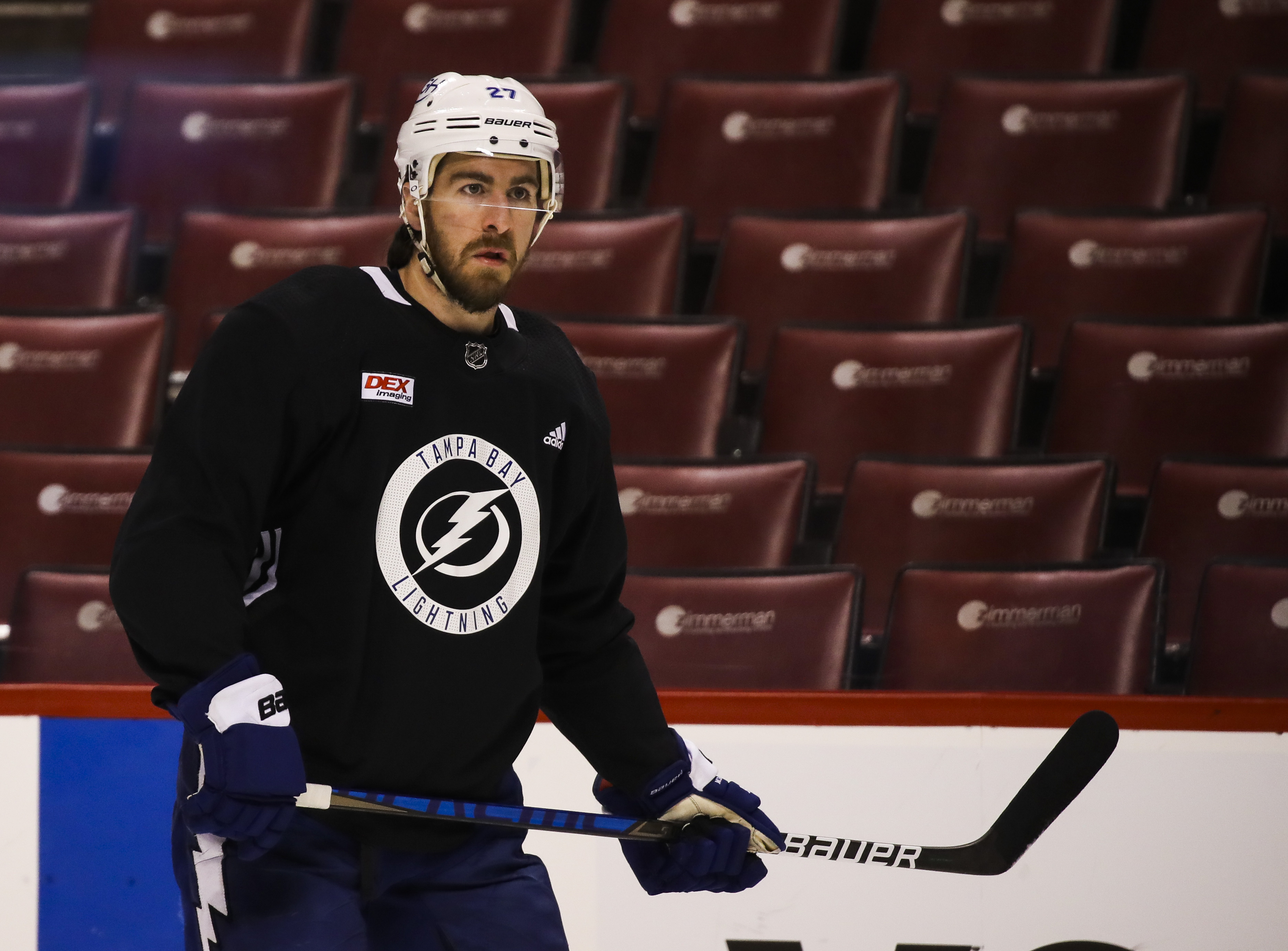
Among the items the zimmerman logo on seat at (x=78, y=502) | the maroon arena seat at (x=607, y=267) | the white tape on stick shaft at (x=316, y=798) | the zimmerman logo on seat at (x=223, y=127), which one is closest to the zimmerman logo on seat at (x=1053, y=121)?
the maroon arena seat at (x=607, y=267)

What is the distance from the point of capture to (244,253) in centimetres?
407

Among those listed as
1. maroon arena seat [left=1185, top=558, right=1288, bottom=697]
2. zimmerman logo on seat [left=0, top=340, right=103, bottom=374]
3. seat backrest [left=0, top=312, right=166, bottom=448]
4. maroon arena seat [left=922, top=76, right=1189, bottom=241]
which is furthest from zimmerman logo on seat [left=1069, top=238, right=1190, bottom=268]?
zimmerman logo on seat [left=0, top=340, right=103, bottom=374]

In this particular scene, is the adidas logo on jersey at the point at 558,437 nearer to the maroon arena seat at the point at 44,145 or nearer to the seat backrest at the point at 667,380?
the seat backrest at the point at 667,380

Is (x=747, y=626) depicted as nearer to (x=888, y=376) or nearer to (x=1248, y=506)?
(x=888, y=376)

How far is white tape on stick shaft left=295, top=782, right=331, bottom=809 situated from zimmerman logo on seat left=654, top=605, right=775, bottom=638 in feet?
4.08

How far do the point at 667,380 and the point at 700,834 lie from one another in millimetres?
1690

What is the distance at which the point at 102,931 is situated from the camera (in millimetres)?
2414

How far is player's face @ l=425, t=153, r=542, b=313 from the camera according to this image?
6.32ft

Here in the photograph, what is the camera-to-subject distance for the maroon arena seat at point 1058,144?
163 inches

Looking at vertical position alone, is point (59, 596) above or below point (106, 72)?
below

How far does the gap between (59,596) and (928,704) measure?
1607 millimetres

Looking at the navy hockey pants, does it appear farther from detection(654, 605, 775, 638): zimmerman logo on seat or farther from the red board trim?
detection(654, 605, 775, 638): zimmerman logo on seat

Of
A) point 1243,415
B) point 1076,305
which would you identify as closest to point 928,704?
point 1243,415

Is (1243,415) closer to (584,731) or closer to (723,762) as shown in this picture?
(723,762)
